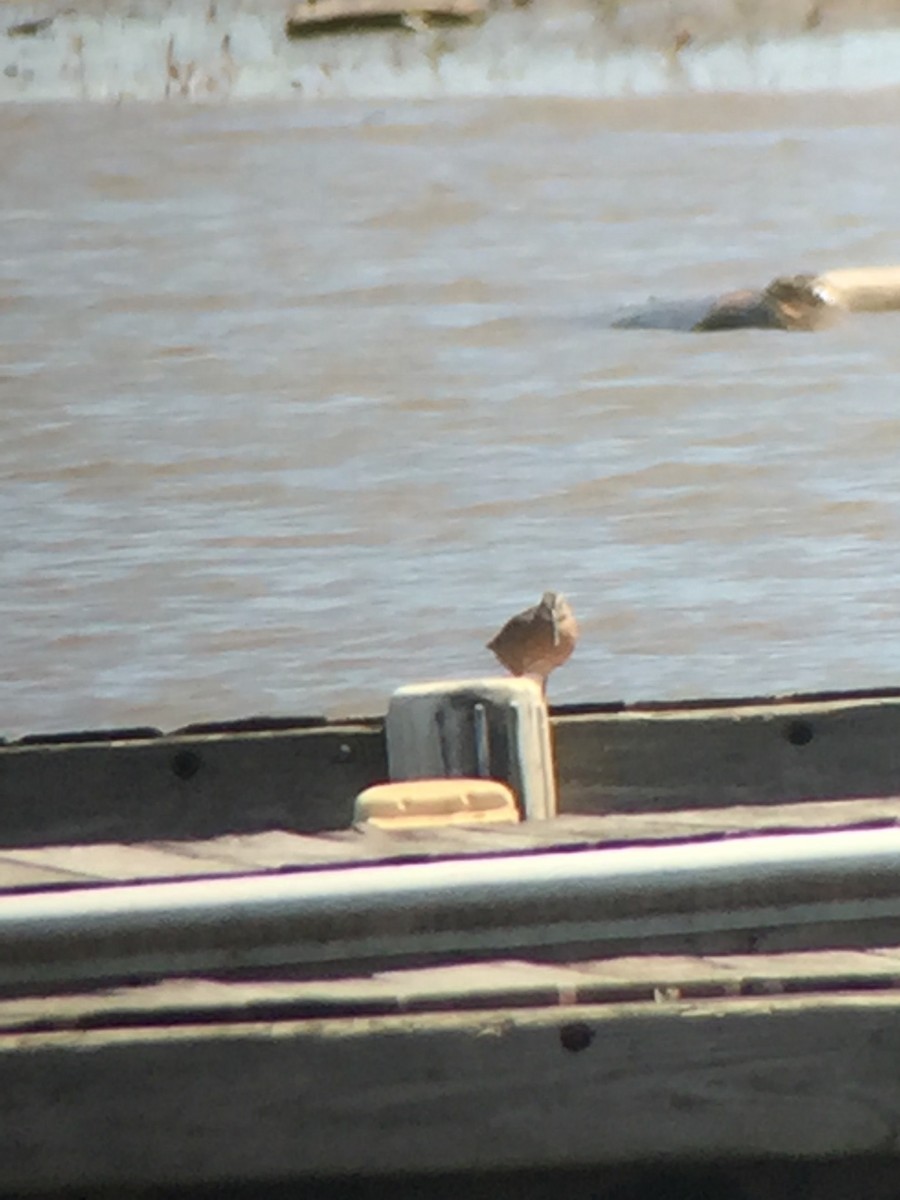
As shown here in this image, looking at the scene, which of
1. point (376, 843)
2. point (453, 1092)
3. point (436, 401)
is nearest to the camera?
point (453, 1092)

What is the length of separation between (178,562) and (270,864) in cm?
124

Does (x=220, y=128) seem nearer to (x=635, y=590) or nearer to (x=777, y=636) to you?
(x=635, y=590)

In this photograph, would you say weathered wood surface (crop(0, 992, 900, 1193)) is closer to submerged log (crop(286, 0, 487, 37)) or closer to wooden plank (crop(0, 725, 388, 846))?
wooden plank (crop(0, 725, 388, 846))

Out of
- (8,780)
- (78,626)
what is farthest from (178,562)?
(8,780)

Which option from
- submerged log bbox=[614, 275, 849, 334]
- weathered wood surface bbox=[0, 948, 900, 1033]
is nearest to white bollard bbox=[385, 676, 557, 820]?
weathered wood surface bbox=[0, 948, 900, 1033]

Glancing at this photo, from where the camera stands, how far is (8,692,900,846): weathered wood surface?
5.68 feet

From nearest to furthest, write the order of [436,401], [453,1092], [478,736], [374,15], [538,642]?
[453,1092]
[478,736]
[538,642]
[374,15]
[436,401]

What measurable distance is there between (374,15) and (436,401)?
0.50 m

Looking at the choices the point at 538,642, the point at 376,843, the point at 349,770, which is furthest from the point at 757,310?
the point at 376,843

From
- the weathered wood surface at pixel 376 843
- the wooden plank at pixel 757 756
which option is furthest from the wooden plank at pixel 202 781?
the weathered wood surface at pixel 376 843

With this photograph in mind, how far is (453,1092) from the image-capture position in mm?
886

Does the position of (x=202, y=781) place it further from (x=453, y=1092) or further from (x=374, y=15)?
(x=374, y=15)

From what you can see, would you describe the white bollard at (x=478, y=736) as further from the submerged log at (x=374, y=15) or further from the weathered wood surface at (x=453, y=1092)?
the submerged log at (x=374, y=15)

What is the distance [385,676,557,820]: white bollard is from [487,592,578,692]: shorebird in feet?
1.52
